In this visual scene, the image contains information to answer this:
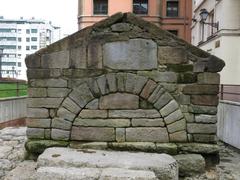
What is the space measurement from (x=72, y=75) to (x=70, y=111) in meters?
0.65

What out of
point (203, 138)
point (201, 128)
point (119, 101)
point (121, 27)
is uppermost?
point (121, 27)

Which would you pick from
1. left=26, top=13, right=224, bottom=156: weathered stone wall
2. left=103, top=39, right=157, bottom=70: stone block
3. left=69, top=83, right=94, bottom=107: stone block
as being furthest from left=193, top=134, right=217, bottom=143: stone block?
left=69, top=83, right=94, bottom=107: stone block

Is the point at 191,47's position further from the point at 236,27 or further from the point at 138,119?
the point at 236,27

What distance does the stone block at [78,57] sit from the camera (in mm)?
6738

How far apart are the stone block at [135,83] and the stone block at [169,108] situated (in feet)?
1.78

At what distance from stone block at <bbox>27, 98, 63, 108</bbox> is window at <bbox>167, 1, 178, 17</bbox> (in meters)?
29.0

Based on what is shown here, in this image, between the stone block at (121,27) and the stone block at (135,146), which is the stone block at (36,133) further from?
the stone block at (121,27)

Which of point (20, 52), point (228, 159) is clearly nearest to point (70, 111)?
point (228, 159)

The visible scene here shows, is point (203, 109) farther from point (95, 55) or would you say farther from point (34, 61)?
point (34, 61)

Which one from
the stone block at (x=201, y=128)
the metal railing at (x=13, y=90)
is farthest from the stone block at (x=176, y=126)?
the metal railing at (x=13, y=90)

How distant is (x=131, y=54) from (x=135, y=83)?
520 millimetres

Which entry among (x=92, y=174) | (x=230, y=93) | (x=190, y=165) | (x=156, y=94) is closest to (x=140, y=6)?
(x=230, y=93)

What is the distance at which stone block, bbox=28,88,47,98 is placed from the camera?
680 centimetres

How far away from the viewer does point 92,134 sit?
6699 millimetres
